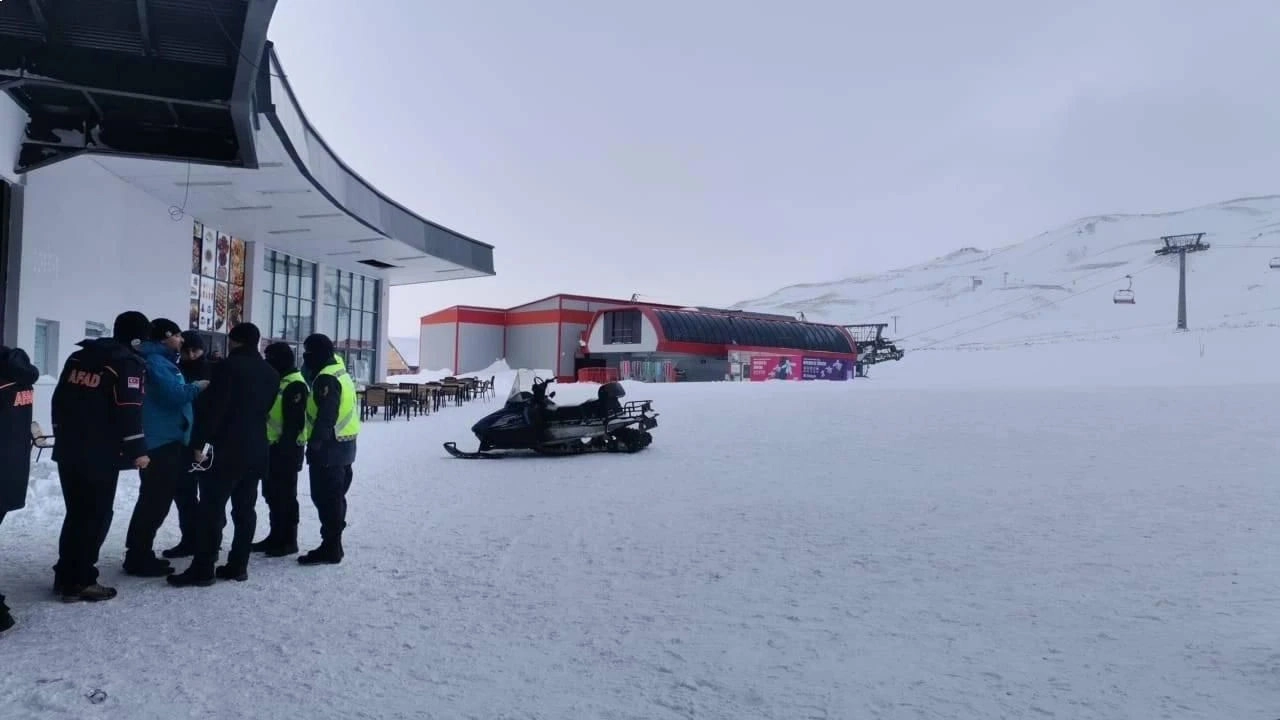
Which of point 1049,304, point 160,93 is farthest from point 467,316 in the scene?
point 1049,304

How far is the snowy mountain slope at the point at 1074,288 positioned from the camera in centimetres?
6788

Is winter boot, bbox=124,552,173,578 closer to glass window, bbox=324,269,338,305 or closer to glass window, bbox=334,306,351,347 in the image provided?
glass window, bbox=324,269,338,305

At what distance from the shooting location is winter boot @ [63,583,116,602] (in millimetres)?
4488

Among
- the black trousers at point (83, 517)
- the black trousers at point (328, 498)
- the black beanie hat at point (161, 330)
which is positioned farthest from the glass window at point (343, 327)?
the black trousers at point (83, 517)

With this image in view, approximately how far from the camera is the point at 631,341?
41500 mm

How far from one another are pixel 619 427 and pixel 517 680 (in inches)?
363

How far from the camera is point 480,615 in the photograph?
4.49 m

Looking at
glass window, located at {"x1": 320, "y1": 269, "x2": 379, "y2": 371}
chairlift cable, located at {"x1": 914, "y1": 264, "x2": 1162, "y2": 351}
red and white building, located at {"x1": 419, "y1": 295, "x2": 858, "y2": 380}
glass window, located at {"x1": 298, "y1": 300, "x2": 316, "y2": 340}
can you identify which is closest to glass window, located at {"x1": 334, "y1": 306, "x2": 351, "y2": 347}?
glass window, located at {"x1": 320, "y1": 269, "x2": 379, "y2": 371}

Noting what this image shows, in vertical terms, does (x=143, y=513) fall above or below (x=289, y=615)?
above

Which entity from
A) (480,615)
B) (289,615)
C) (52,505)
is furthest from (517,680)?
(52,505)

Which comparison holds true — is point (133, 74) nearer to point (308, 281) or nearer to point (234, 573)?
point (234, 573)

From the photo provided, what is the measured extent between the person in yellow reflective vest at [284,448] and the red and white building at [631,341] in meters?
31.8

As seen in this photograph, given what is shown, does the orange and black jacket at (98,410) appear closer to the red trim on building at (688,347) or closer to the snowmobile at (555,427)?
the snowmobile at (555,427)

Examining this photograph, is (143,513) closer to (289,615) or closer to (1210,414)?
(289,615)
